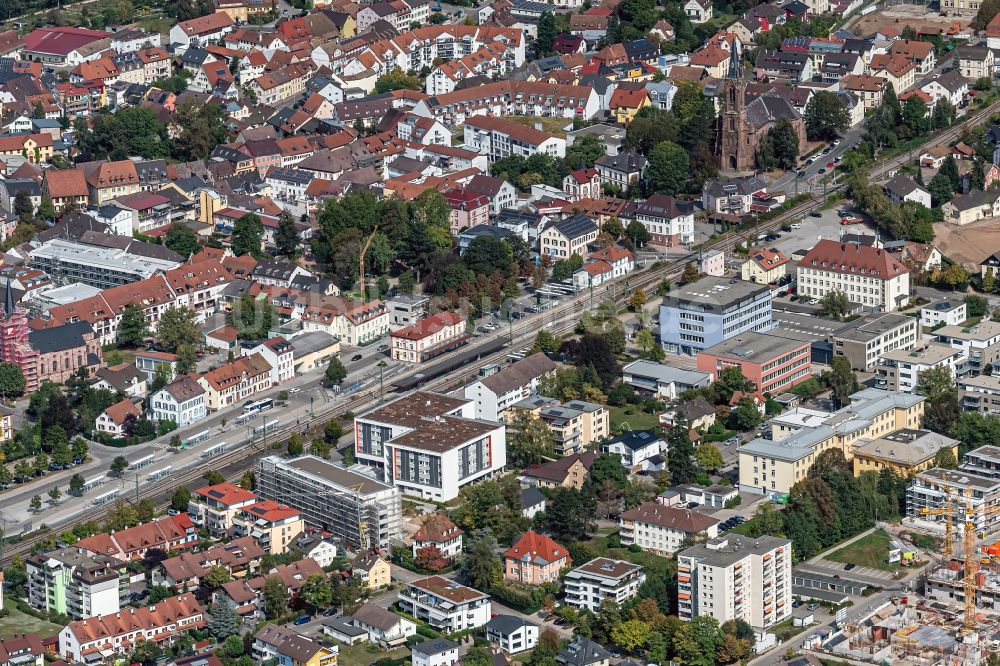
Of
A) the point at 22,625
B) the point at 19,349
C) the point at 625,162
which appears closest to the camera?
the point at 22,625

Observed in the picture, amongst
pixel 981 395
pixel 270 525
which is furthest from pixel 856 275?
pixel 270 525

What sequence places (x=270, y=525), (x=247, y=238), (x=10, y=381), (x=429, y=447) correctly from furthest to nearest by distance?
(x=247, y=238) → (x=10, y=381) → (x=429, y=447) → (x=270, y=525)

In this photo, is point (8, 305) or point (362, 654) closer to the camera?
point (362, 654)

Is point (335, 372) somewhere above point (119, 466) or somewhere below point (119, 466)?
above

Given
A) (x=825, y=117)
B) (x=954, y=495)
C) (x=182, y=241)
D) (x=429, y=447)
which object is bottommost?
(x=954, y=495)

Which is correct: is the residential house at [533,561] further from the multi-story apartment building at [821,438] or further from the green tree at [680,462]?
the multi-story apartment building at [821,438]

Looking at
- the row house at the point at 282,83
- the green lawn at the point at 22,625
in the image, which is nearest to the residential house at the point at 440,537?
the green lawn at the point at 22,625

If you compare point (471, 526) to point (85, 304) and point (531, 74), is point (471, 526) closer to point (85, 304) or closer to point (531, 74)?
point (85, 304)

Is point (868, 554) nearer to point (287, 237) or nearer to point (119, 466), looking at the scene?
point (119, 466)
